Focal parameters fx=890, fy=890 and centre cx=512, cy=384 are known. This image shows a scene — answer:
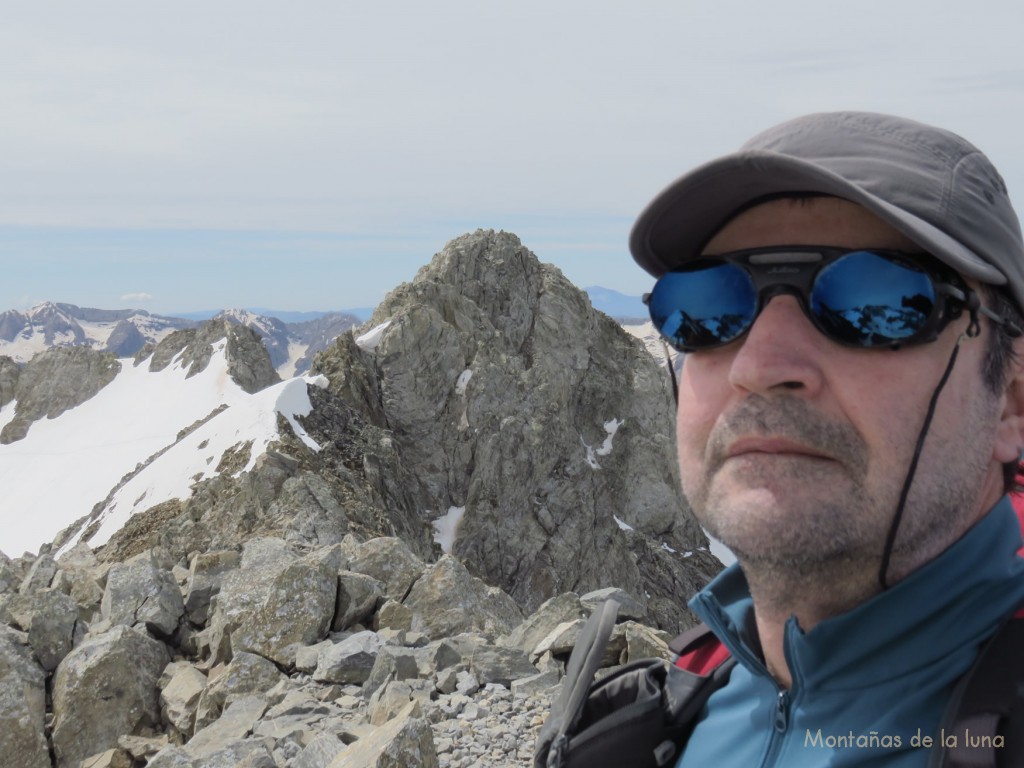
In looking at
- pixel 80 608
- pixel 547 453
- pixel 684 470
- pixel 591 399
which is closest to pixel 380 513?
pixel 80 608

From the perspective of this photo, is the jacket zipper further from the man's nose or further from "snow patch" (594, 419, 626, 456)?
"snow patch" (594, 419, 626, 456)

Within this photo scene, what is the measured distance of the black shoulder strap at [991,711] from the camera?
7.32 feet

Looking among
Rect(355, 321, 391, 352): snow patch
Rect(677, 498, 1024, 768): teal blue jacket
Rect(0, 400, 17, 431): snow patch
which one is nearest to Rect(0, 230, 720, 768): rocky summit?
Rect(355, 321, 391, 352): snow patch

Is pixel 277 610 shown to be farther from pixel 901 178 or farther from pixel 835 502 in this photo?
pixel 901 178

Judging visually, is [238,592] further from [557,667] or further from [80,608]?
[557,667]

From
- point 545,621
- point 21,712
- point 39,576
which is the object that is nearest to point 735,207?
point 545,621

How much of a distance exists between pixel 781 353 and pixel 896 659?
100 centimetres

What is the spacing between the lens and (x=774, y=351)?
2.85m

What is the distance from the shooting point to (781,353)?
2.84 metres

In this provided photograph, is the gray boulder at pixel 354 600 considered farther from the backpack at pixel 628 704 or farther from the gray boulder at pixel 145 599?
the backpack at pixel 628 704

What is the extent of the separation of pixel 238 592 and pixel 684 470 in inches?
A: 440

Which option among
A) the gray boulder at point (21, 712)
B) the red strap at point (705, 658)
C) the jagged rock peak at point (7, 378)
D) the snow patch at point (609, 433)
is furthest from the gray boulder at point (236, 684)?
the jagged rock peak at point (7, 378)

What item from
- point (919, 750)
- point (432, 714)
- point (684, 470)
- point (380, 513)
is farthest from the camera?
point (380, 513)

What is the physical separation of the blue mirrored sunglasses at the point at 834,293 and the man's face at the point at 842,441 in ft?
0.16
